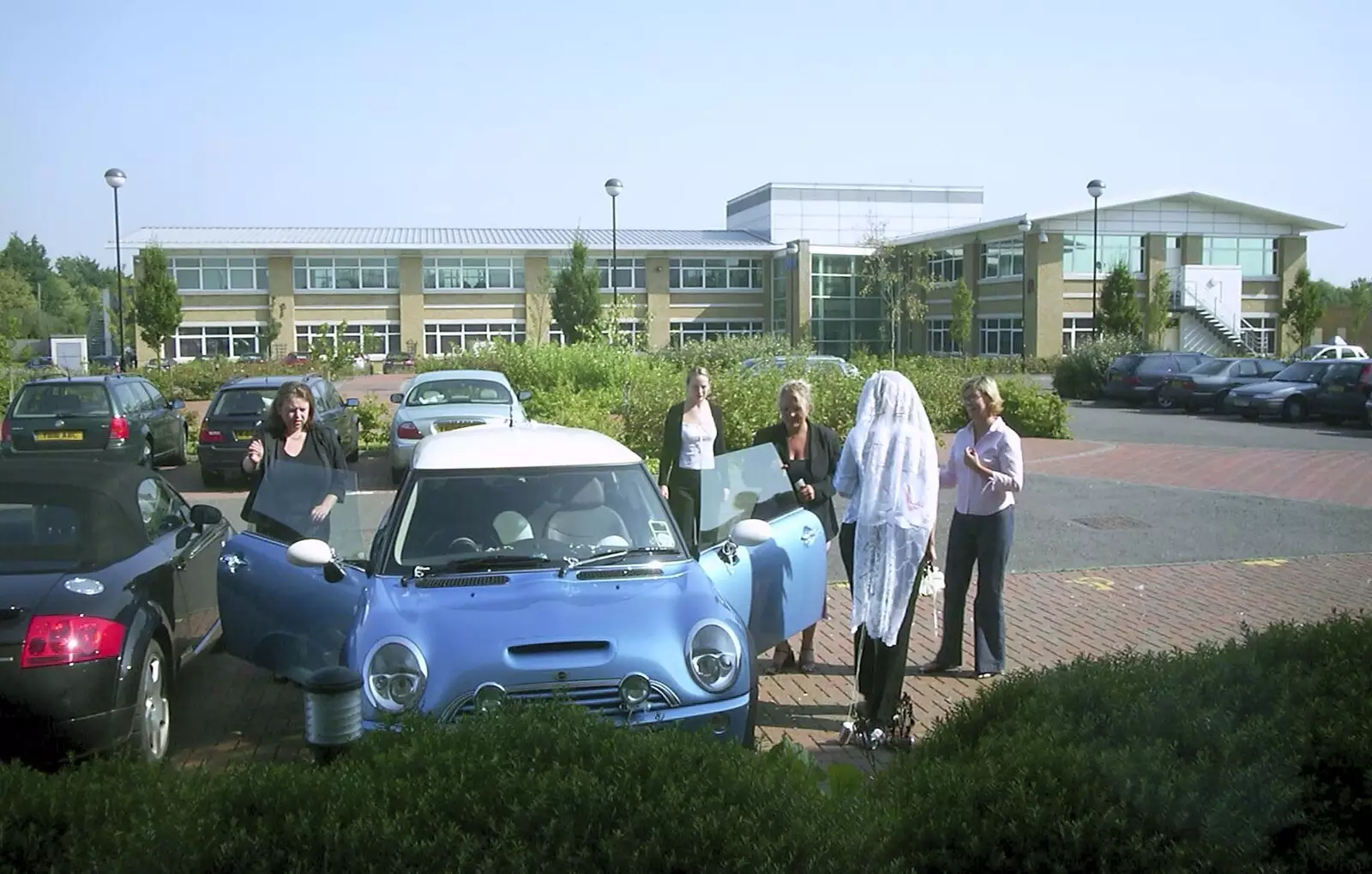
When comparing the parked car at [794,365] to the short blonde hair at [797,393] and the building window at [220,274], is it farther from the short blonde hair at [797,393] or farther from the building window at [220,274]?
the building window at [220,274]

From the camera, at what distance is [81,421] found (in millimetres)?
17469

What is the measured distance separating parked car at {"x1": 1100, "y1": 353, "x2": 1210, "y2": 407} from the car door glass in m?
29.0

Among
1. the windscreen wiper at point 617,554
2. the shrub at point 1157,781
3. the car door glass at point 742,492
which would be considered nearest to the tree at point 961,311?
the car door glass at point 742,492

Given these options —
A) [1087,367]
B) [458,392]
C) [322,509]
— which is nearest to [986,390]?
[322,509]

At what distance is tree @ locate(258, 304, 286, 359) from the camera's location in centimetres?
6272

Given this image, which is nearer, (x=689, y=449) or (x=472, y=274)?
(x=689, y=449)

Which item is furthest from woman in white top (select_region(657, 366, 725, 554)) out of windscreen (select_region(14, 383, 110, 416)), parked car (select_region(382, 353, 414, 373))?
parked car (select_region(382, 353, 414, 373))

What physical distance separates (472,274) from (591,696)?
65.4 m

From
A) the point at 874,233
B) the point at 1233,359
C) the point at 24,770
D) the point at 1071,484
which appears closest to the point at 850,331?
the point at 874,233

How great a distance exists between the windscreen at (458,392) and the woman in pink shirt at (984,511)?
11455mm

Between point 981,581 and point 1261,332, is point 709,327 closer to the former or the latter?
point 1261,332

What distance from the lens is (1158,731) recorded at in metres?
3.26

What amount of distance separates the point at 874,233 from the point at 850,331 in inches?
222

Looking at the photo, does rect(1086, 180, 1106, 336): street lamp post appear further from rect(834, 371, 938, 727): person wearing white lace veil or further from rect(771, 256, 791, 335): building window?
rect(834, 371, 938, 727): person wearing white lace veil
